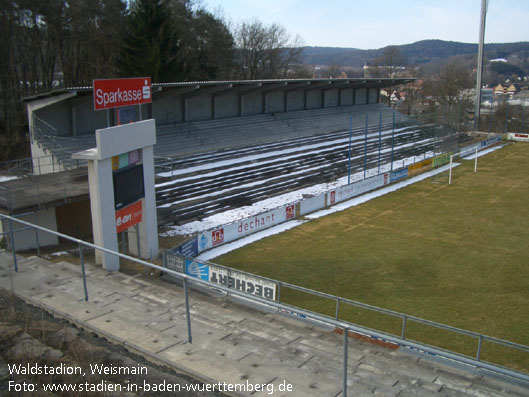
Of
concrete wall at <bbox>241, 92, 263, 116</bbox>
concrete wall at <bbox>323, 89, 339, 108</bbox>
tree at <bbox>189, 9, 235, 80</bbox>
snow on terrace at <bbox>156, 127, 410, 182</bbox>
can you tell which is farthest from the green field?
tree at <bbox>189, 9, 235, 80</bbox>

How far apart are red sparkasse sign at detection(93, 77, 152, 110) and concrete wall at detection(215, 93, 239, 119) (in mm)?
28974

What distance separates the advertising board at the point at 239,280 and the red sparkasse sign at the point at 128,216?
9.47 feet

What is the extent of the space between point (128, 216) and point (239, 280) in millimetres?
4922

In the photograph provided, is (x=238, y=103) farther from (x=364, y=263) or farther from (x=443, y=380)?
(x=443, y=380)

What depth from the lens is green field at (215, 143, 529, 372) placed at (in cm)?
1384

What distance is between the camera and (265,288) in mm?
Answer: 13656

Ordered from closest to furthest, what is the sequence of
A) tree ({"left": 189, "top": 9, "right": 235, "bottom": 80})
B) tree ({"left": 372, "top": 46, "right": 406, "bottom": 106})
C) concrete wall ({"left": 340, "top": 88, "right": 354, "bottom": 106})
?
tree ({"left": 189, "top": 9, "right": 235, "bottom": 80}) < concrete wall ({"left": 340, "top": 88, "right": 354, "bottom": 106}) < tree ({"left": 372, "top": 46, "right": 406, "bottom": 106})

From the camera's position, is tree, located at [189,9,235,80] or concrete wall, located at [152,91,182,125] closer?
concrete wall, located at [152,91,182,125]

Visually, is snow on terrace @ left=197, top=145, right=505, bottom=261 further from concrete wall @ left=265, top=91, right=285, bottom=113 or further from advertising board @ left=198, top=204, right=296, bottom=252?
concrete wall @ left=265, top=91, right=285, bottom=113

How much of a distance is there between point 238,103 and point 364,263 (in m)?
32.7

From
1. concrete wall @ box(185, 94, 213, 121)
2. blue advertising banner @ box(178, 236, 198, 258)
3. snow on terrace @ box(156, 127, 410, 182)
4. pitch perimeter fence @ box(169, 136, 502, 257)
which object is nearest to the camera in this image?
blue advertising banner @ box(178, 236, 198, 258)

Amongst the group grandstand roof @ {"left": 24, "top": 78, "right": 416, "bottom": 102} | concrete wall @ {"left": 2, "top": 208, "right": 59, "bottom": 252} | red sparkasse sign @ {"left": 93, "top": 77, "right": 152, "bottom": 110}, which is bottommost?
concrete wall @ {"left": 2, "top": 208, "right": 59, "bottom": 252}

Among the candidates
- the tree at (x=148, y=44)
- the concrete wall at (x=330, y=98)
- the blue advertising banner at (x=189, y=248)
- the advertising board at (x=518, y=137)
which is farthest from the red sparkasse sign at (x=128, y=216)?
the advertising board at (x=518, y=137)

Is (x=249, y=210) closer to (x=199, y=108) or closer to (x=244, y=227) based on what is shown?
(x=244, y=227)
